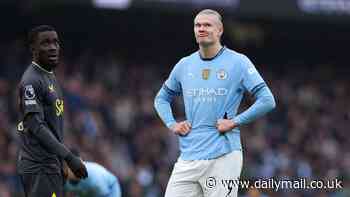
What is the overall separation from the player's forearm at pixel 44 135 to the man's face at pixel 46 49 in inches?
17.6

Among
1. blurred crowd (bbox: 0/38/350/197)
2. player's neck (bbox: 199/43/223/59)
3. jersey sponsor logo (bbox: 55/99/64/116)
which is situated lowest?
blurred crowd (bbox: 0/38/350/197)

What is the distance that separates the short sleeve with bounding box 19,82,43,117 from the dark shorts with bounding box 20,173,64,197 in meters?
0.48

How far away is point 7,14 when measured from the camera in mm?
18562

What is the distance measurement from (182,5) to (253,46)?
5.00m

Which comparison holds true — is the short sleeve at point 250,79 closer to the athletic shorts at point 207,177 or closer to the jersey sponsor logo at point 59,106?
the athletic shorts at point 207,177

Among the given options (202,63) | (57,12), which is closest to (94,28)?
(57,12)

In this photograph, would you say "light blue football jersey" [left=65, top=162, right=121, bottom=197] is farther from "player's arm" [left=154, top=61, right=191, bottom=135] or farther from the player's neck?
the player's neck

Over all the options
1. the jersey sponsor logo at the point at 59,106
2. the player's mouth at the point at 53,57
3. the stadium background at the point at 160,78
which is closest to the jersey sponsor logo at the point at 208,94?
the jersey sponsor logo at the point at 59,106

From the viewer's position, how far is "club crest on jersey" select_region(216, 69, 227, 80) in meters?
7.84

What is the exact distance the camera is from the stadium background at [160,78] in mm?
16172

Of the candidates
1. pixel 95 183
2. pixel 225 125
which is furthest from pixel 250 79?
pixel 95 183

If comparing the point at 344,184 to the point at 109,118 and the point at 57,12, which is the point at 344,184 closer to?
the point at 109,118

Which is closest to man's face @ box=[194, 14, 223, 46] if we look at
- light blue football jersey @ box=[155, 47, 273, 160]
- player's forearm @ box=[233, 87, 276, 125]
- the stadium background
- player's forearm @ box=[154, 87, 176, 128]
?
light blue football jersey @ box=[155, 47, 273, 160]

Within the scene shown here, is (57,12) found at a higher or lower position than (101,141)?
higher
